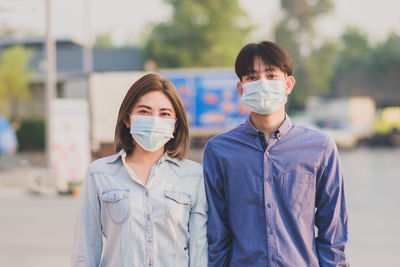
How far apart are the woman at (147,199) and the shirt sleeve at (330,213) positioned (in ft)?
1.94

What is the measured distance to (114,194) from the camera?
2742mm

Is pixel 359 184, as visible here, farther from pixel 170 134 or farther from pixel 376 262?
pixel 170 134

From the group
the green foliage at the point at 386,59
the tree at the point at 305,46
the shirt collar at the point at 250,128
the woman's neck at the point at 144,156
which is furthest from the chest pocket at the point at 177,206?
the tree at the point at 305,46

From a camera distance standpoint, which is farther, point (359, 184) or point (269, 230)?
point (359, 184)

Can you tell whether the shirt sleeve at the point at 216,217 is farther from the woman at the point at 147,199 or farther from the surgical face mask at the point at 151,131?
the surgical face mask at the point at 151,131

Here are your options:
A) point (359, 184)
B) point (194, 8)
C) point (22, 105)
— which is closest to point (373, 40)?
point (194, 8)

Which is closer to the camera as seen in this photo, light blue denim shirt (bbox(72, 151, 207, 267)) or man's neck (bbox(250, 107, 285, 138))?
light blue denim shirt (bbox(72, 151, 207, 267))

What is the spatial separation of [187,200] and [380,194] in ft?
36.2

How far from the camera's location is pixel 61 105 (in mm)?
13469

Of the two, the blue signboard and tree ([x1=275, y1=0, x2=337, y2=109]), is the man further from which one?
tree ([x1=275, y1=0, x2=337, y2=109])

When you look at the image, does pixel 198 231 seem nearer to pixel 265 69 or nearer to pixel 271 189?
pixel 271 189

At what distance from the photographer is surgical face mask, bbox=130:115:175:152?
2850mm

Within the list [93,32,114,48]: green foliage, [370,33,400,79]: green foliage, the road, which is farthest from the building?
[93,32,114,48]: green foliage

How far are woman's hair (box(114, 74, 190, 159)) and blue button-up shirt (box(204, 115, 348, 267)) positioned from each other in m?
0.24
